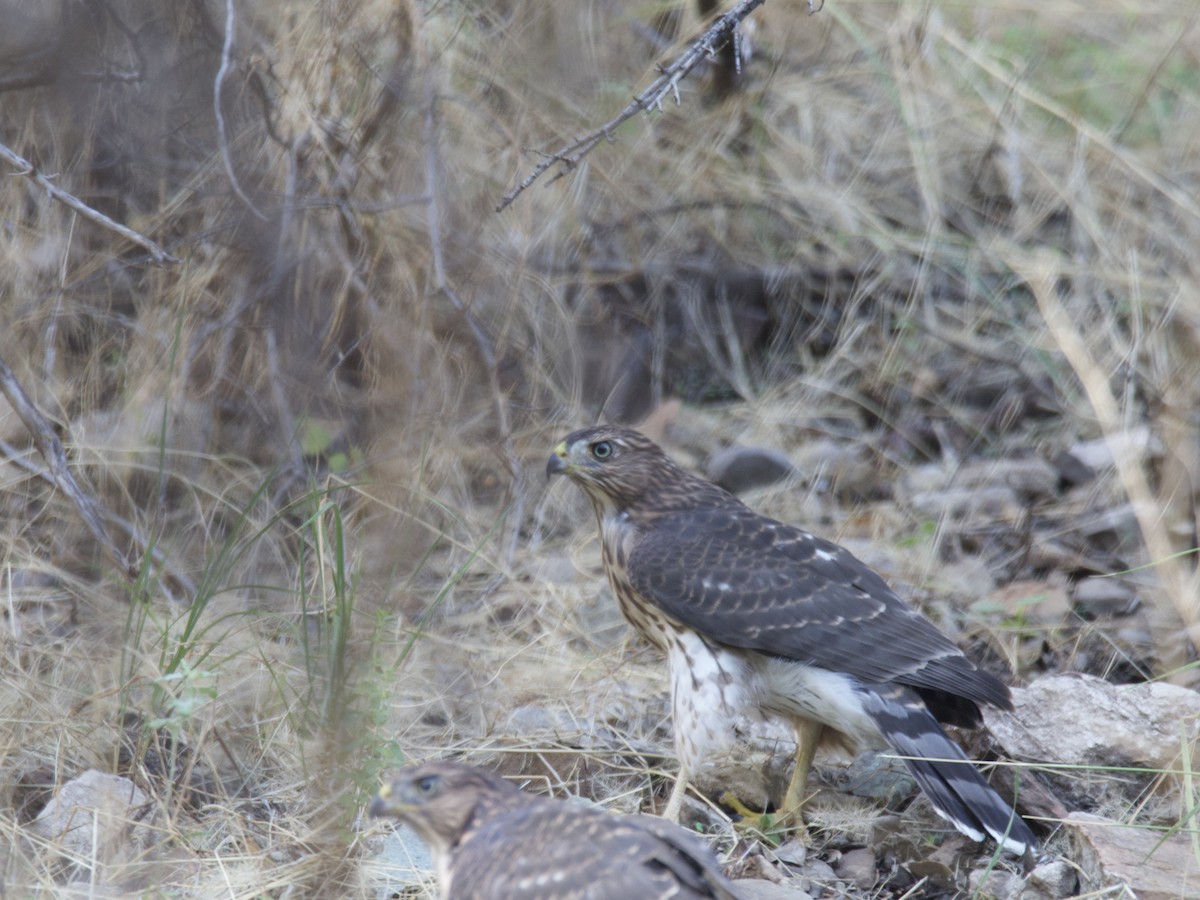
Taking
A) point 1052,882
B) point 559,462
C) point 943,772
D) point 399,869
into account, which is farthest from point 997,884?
point 559,462

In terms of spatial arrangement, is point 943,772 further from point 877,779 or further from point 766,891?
point 766,891

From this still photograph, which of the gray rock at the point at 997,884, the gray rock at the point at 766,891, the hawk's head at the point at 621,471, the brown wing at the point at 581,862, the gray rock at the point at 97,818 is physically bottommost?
the gray rock at the point at 997,884

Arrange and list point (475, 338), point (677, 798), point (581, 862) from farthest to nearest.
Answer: point (475, 338), point (677, 798), point (581, 862)

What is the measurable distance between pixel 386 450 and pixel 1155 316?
447 centimetres

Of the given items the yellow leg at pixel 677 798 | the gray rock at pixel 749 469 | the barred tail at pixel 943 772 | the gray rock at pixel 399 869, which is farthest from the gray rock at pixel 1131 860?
the gray rock at pixel 749 469

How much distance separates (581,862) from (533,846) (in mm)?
114

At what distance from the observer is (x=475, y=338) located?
17.2ft

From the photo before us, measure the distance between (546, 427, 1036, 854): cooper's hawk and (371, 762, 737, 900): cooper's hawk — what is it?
105cm

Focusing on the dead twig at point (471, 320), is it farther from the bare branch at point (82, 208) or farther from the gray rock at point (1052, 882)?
the gray rock at point (1052, 882)

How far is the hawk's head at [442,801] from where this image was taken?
2939 millimetres

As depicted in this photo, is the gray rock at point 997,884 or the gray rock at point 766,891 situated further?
the gray rock at point 997,884

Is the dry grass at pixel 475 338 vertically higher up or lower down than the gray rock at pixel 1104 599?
higher up

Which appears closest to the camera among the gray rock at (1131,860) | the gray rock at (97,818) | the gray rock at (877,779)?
the gray rock at (1131,860)

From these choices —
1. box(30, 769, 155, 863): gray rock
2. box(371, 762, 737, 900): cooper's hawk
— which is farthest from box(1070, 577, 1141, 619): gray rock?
box(30, 769, 155, 863): gray rock
